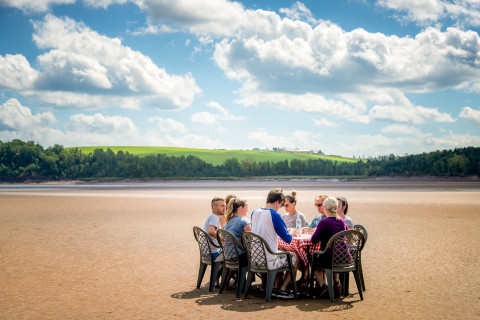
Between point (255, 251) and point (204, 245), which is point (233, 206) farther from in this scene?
point (204, 245)

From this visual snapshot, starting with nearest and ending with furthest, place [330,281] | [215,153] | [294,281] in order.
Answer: [330,281] → [294,281] → [215,153]

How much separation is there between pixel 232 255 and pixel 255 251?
1.99 ft

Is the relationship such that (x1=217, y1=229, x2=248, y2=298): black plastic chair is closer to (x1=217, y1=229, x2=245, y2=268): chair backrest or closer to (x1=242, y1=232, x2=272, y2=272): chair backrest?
(x1=217, y1=229, x2=245, y2=268): chair backrest

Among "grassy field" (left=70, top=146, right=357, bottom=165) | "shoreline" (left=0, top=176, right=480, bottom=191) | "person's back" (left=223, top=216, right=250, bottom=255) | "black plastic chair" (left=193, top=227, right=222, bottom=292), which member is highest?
"grassy field" (left=70, top=146, right=357, bottom=165)

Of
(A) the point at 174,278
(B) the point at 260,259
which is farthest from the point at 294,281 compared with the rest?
(A) the point at 174,278

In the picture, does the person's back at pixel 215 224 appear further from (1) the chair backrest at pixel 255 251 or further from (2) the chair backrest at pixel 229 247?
(1) the chair backrest at pixel 255 251

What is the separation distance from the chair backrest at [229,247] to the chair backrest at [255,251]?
0.24 meters

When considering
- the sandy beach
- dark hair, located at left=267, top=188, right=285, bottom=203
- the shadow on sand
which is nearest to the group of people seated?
dark hair, located at left=267, top=188, right=285, bottom=203

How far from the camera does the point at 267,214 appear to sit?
24.9 ft

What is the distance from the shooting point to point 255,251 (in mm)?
7754

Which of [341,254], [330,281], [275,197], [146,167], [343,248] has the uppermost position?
[146,167]

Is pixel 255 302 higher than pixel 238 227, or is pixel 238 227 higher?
pixel 238 227

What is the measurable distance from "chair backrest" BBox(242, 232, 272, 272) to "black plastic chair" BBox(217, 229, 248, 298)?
0.23 metres

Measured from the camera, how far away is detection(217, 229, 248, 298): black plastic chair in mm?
8008
